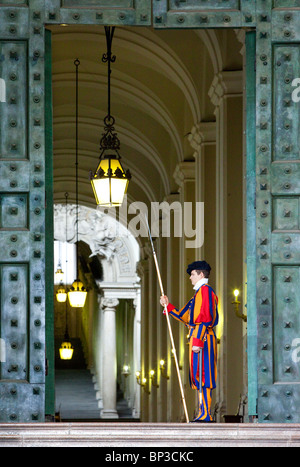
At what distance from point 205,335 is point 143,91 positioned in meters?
12.9

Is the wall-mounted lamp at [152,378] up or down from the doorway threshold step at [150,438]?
down

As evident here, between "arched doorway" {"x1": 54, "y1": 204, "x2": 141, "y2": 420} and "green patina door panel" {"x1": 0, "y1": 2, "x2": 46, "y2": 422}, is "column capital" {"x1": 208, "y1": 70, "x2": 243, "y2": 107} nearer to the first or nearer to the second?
"green patina door panel" {"x1": 0, "y1": 2, "x2": 46, "y2": 422}

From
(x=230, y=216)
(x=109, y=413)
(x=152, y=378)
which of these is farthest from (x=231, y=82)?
(x=109, y=413)

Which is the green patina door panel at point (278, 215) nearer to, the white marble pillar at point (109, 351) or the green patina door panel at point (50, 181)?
the green patina door panel at point (50, 181)

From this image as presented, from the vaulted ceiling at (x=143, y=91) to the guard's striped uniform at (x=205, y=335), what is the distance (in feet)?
21.9

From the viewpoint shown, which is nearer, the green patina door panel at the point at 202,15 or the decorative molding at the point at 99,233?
the green patina door panel at the point at 202,15

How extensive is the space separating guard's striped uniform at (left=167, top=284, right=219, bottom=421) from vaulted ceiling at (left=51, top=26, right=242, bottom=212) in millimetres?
6684

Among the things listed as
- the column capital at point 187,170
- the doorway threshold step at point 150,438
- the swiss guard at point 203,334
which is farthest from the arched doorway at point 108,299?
the doorway threshold step at point 150,438

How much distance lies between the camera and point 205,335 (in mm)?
12156

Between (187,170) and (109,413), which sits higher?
(187,170)

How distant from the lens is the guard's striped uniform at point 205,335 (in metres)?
12.1

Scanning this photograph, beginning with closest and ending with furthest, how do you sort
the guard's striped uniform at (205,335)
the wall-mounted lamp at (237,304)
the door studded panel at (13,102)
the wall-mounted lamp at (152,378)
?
the door studded panel at (13,102), the guard's striped uniform at (205,335), the wall-mounted lamp at (237,304), the wall-mounted lamp at (152,378)

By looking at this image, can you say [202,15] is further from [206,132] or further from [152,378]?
[152,378]

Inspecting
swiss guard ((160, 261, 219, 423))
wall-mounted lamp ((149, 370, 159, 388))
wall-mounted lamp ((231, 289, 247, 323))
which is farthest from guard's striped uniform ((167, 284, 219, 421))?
wall-mounted lamp ((149, 370, 159, 388))
